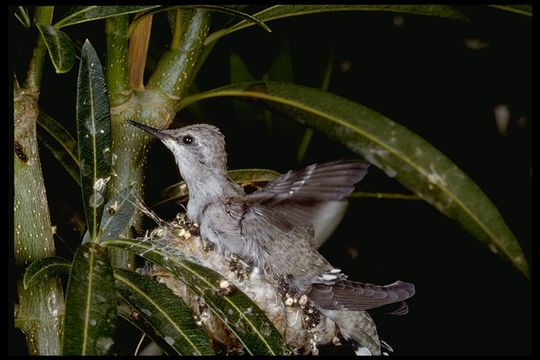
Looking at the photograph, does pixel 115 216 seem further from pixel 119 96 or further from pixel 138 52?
pixel 138 52

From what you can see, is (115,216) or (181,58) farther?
(181,58)

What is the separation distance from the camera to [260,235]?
1976 mm

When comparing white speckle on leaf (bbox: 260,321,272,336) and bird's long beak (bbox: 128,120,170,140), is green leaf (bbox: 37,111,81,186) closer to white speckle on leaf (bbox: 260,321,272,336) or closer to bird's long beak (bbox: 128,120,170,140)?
bird's long beak (bbox: 128,120,170,140)

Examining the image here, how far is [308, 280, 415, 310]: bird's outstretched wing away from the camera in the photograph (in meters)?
1.80

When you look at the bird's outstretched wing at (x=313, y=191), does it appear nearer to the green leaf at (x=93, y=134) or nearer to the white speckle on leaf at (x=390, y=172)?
the white speckle on leaf at (x=390, y=172)

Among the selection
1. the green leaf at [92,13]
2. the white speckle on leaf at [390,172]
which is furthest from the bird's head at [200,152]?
the white speckle on leaf at [390,172]

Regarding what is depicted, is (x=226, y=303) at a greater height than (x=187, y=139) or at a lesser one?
lesser

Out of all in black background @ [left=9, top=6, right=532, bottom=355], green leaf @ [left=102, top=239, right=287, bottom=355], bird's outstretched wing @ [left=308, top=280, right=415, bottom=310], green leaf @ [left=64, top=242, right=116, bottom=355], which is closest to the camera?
green leaf @ [left=64, top=242, right=116, bottom=355]

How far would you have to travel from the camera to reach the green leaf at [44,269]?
1229 mm

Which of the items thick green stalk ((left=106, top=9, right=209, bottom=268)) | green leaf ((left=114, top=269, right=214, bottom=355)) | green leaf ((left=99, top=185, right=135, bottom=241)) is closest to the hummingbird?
thick green stalk ((left=106, top=9, right=209, bottom=268))

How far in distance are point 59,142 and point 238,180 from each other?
1.81 feet

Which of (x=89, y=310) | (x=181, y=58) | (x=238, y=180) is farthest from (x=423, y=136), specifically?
(x=89, y=310)

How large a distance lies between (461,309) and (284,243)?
1041 millimetres

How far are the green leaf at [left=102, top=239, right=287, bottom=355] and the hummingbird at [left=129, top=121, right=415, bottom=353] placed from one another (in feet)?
0.94
